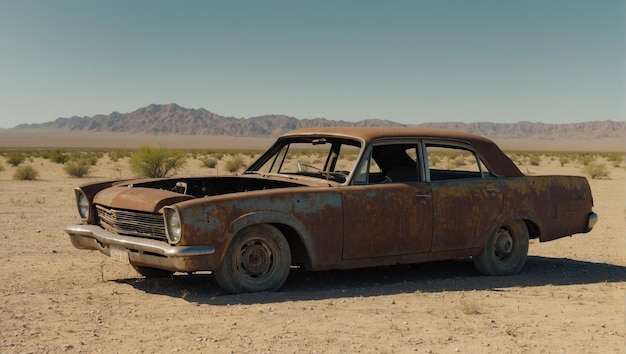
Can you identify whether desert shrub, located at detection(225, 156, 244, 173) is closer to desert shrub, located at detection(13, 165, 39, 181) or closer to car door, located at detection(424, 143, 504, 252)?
desert shrub, located at detection(13, 165, 39, 181)

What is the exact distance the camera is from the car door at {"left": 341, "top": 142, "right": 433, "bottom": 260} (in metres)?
7.13

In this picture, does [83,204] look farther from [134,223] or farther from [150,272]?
[134,223]

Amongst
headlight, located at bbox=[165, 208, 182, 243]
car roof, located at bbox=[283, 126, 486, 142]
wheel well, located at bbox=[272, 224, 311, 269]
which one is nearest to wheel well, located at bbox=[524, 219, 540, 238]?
car roof, located at bbox=[283, 126, 486, 142]

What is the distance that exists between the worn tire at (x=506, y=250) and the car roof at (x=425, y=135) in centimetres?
64

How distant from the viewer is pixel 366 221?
7.19 metres

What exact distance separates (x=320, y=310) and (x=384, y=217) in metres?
1.48

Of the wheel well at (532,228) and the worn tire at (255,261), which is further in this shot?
the wheel well at (532,228)

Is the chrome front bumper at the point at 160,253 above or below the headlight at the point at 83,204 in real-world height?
below

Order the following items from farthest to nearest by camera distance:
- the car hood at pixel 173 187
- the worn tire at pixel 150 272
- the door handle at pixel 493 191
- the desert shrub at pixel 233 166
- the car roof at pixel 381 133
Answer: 1. the desert shrub at pixel 233 166
2. the door handle at pixel 493 191
3. the worn tire at pixel 150 272
4. the car roof at pixel 381 133
5. the car hood at pixel 173 187

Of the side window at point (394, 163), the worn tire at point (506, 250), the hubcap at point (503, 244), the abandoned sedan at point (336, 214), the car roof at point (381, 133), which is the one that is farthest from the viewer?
the side window at point (394, 163)

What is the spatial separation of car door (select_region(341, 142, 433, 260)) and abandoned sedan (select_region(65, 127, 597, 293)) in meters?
0.01

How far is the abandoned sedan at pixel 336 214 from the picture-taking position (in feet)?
21.4

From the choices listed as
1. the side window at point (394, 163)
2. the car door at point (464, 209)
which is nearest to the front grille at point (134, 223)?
the side window at point (394, 163)

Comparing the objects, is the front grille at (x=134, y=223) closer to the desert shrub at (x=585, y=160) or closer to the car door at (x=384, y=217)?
the car door at (x=384, y=217)
